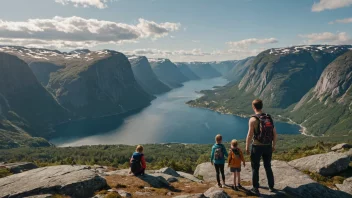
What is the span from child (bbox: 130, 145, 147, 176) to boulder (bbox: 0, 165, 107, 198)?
427 centimetres

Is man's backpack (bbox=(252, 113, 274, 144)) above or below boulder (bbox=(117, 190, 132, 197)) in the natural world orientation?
above

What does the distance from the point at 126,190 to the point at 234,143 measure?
30.4 feet

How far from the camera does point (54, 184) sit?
2178 centimetres

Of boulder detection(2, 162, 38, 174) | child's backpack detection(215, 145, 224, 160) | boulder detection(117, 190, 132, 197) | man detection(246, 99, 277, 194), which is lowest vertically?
boulder detection(2, 162, 38, 174)

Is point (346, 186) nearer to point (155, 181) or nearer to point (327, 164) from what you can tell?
point (327, 164)

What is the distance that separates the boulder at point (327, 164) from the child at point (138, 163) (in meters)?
16.6

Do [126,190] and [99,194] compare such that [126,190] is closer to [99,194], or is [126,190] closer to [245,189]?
[99,194]

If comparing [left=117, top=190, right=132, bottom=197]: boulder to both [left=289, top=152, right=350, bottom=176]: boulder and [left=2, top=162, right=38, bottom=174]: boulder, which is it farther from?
[left=2, top=162, right=38, bottom=174]: boulder

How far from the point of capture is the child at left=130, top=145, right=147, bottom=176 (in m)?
26.9

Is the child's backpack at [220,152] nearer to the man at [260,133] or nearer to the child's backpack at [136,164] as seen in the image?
the man at [260,133]

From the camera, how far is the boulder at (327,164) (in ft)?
93.6

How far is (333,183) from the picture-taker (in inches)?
1049

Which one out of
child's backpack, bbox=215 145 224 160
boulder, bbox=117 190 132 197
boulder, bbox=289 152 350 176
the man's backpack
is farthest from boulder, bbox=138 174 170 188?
boulder, bbox=289 152 350 176

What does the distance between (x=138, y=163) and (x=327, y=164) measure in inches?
741
